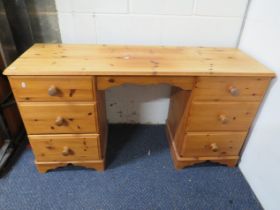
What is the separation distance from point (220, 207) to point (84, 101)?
3.43ft

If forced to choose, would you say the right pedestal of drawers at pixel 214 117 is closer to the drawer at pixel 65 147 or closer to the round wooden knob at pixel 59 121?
the drawer at pixel 65 147

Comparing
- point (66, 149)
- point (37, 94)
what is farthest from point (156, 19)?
point (66, 149)

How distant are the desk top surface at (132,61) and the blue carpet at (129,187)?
758mm

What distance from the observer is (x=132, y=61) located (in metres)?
1.14

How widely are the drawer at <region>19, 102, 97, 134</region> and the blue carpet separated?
0.38 metres

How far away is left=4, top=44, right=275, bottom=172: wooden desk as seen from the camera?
3.42 ft

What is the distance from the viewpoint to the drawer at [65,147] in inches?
48.6

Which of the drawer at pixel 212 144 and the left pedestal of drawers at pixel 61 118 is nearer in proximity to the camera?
the left pedestal of drawers at pixel 61 118

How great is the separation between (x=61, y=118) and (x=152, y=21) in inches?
35.3

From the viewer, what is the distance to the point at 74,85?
105 cm

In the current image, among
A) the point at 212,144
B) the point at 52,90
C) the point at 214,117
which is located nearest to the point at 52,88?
the point at 52,90

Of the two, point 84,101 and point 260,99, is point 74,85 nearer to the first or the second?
point 84,101

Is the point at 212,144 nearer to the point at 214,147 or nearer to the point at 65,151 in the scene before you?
the point at 214,147

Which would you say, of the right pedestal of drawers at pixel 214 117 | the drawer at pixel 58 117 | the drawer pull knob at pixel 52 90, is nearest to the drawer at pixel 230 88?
the right pedestal of drawers at pixel 214 117
